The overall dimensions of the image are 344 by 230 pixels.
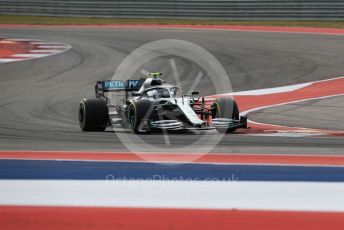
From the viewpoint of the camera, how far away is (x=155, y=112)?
39.5ft

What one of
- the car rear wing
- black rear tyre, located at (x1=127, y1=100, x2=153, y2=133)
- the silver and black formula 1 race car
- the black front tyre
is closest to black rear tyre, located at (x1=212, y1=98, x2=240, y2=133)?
the silver and black formula 1 race car

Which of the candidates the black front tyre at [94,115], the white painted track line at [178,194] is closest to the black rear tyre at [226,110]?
the black front tyre at [94,115]

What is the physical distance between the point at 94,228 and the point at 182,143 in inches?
199

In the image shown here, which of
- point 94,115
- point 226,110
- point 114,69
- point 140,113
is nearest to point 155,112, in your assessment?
point 140,113

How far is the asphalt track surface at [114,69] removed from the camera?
11.0m

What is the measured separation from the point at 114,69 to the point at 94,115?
32.5 feet

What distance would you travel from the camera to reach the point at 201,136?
11.6m

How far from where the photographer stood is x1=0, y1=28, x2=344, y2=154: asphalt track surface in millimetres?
10984

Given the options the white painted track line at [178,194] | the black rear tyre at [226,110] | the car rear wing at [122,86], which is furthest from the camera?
the car rear wing at [122,86]

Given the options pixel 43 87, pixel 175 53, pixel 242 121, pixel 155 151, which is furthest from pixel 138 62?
pixel 155 151

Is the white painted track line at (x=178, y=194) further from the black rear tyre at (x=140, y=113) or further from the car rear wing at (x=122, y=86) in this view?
the car rear wing at (x=122, y=86)

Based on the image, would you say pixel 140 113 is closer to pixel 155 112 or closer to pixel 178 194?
pixel 155 112

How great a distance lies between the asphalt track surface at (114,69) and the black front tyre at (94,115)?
33 centimetres

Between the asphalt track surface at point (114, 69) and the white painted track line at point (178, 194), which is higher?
the asphalt track surface at point (114, 69)
